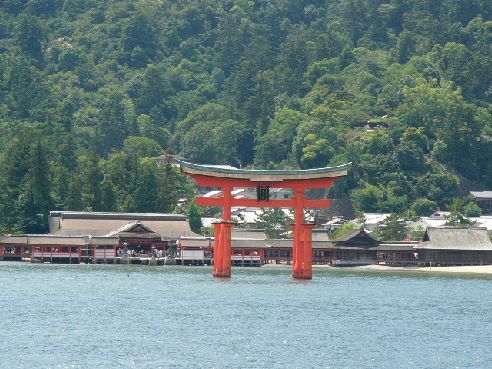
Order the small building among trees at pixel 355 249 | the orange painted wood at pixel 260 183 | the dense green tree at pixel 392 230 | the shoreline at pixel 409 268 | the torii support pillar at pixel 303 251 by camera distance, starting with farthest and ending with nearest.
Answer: the dense green tree at pixel 392 230
the small building among trees at pixel 355 249
the shoreline at pixel 409 268
the torii support pillar at pixel 303 251
the orange painted wood at pixel 260 183

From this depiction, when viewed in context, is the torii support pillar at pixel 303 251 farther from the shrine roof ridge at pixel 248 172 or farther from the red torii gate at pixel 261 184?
the shrine roof ridge at pixel 248 172

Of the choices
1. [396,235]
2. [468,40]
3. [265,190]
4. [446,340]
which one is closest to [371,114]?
[468,40]

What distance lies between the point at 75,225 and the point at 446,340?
6255 centimetres

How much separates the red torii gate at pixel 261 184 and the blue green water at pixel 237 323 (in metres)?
2.09

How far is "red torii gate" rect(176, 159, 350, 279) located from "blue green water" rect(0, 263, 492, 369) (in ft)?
6.85

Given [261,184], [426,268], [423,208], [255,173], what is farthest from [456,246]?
[255,173]

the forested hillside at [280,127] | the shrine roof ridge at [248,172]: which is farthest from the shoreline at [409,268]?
the shrine roof ridge at [248,172]

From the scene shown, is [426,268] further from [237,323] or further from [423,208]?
[237,323]

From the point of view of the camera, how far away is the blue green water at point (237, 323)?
55.9 metres

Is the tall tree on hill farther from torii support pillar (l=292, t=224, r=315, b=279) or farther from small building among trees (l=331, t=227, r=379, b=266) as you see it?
torii support pillar (l=292, t=224, r=315, b=279)

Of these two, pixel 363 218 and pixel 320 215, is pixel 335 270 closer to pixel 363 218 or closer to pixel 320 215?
pixel 363 218

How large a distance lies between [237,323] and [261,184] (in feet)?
94.5

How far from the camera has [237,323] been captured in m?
66.1

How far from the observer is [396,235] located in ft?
437
